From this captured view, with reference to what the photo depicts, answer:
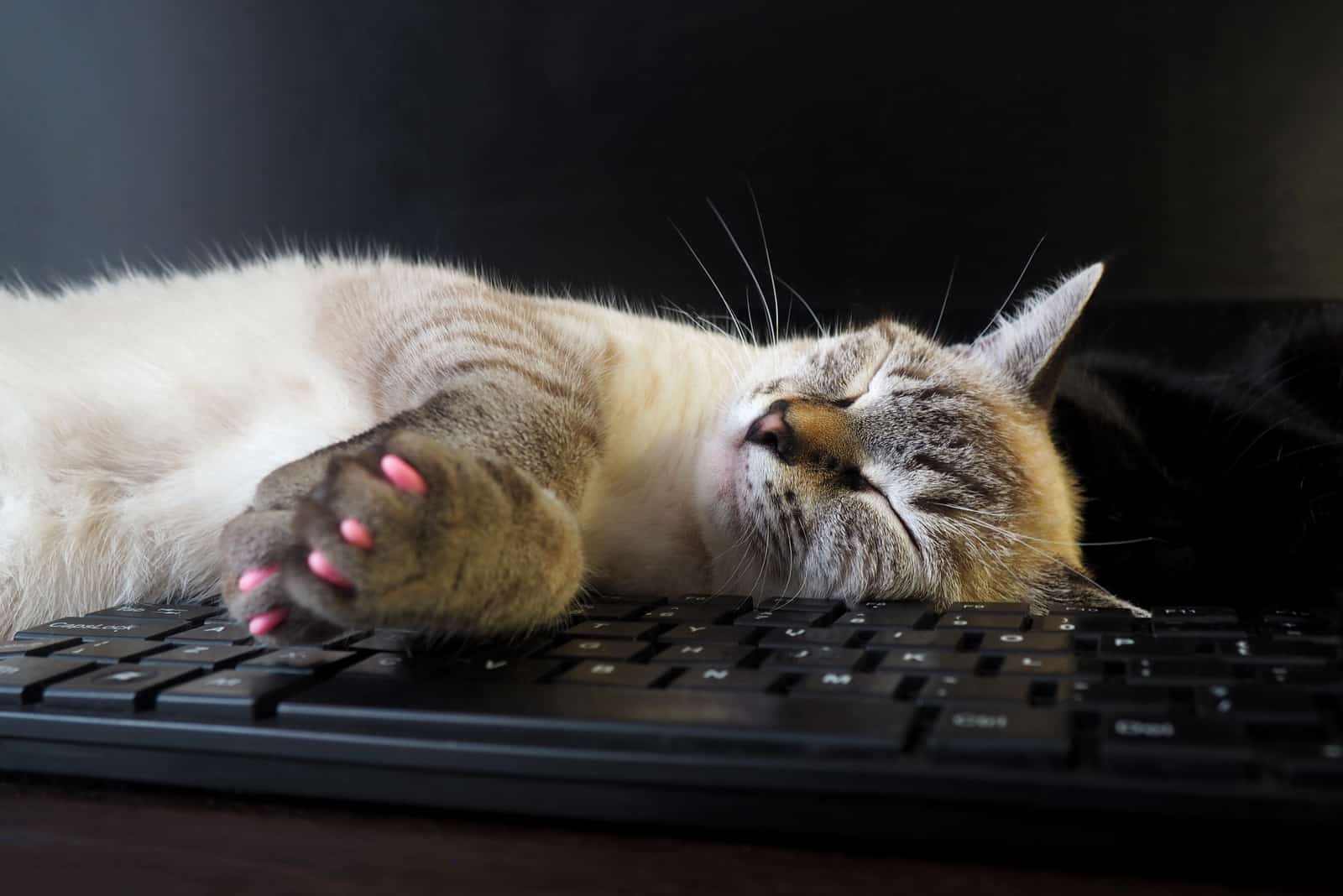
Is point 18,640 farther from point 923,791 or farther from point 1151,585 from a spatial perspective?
point 1151,585

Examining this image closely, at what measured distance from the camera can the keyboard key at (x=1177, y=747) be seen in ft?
1.64

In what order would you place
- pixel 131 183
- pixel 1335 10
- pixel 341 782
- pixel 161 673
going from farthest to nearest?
pixel 131 183 → pixel 1335 10 → pixel 161 673 → pixel 341 782

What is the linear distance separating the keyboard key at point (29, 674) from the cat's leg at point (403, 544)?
0.37ft

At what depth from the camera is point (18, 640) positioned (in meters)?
0.87

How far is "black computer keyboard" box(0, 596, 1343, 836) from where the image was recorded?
1.68ft

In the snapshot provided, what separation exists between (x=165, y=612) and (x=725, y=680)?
2.02 ft

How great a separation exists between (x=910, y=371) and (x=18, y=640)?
1028 mm

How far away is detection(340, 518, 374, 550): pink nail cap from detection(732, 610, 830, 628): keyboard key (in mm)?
333

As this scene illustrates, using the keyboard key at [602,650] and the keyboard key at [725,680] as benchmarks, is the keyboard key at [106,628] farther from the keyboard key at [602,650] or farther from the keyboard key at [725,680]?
the keyboard key at [725,680]

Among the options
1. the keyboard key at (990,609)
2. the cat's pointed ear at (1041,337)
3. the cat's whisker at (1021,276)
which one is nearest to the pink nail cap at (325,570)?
the keyboard key at (990,609)

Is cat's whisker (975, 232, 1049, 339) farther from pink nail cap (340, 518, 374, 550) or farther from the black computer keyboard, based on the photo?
pink nail cap (340, 518, 374, 550)

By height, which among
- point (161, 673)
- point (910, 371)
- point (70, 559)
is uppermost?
point (910, 371)

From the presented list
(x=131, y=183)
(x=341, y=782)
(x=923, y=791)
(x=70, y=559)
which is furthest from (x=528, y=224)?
(x=923, y=791)

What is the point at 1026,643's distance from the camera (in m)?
Answer: 0.78
